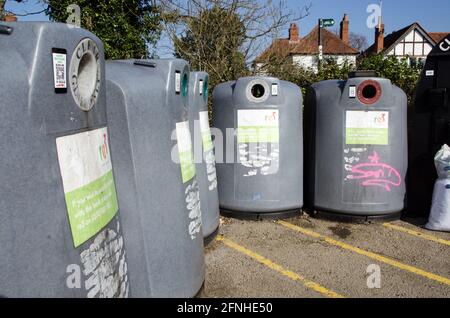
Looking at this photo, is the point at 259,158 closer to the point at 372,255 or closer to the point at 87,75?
A: the point at 372,255

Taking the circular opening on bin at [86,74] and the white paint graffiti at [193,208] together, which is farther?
the white paint graffiti at [193,208]

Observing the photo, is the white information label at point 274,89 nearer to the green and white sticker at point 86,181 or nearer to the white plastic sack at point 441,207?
the white plastic sack at point 441,207

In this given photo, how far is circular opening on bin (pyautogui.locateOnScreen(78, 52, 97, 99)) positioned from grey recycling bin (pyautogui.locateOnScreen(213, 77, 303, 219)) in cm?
278

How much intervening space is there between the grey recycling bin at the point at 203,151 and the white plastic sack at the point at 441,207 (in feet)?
7.70

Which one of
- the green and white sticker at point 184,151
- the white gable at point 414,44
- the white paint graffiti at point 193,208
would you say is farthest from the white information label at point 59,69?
the white gable at point 414,44

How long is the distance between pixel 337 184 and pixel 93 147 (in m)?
3.37

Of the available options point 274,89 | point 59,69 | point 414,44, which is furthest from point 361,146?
point 414,44

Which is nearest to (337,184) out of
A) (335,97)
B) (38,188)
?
(335,97)

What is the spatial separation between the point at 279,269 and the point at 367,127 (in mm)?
1916

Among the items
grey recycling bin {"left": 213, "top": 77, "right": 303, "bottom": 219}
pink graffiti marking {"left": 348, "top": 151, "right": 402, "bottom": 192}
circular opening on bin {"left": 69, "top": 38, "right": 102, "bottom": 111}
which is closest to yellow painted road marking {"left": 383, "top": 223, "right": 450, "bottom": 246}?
pink graffiti marking {"left": 348, "top": 151, "right": 402, "bottom": 192}

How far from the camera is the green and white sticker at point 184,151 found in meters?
2.48

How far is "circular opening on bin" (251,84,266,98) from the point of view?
4.40 meters

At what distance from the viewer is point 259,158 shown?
4430 mm

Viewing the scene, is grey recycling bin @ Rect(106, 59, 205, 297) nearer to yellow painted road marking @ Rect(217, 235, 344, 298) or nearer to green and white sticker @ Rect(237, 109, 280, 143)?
yellow painted road marking @ Rect(217, 235, 344, 298)
